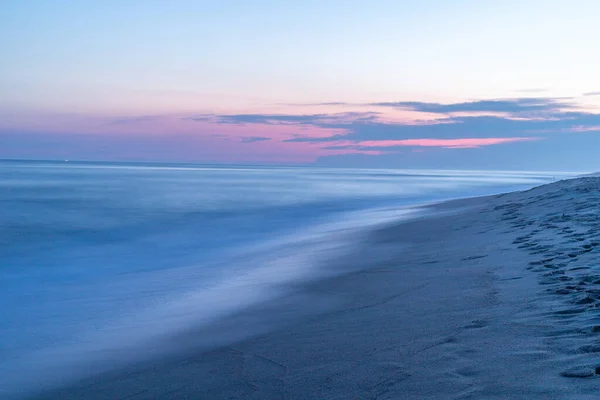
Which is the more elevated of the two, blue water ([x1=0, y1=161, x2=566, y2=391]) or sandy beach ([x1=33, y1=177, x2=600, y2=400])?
sandy beach ([x1=33, y1=177, x2=600, y2=400])

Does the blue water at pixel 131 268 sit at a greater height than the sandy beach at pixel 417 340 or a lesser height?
lesser

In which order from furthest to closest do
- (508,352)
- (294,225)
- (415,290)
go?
1. (294,225)
2. (415,290)
3. (508,352)

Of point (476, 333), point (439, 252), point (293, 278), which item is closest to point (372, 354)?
point (476, 333)

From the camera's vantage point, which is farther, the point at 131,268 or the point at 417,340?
the point at 131,268

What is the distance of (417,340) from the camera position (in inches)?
151

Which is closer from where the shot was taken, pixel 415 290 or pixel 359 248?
pixel 415 290

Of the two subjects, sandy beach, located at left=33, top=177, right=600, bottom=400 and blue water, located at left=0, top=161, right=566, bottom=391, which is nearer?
sandy beach, located at left=33, top=177, right=600, bottom=400

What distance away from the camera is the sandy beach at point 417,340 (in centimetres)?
299

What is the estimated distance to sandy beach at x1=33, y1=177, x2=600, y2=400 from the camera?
2.99 metres

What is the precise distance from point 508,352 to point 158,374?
7.89 feet

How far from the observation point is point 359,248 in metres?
10.4

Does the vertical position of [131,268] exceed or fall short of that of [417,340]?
it falls short

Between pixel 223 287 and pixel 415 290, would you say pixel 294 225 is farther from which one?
pixel 415 290

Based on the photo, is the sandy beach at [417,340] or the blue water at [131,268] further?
the blue water at [131,268]
